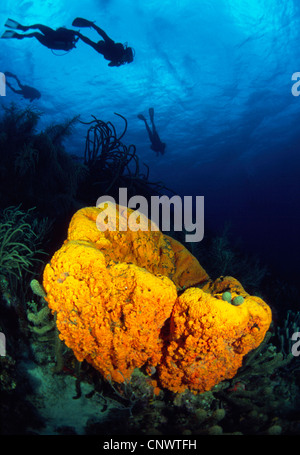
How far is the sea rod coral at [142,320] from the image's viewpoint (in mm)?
1867

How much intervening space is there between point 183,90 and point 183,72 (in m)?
1.92

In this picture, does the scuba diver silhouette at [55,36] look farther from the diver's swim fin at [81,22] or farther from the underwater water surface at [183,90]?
the underwater water surface at [183,90]

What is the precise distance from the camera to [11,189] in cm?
412

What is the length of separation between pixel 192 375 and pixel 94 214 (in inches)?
72.3

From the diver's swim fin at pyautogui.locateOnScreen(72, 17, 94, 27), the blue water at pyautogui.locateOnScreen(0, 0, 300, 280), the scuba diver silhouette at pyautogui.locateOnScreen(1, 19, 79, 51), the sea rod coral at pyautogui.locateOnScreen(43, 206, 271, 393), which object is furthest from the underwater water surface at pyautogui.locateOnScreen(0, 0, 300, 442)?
the diver's swim fin at pyautogui.locateOnScreen(72, 17, 94, 27)

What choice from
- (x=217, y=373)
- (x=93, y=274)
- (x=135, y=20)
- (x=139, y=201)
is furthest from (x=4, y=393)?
(x=135, y=20)

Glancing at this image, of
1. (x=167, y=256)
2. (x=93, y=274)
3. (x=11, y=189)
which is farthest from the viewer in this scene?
(x=11, y=189)

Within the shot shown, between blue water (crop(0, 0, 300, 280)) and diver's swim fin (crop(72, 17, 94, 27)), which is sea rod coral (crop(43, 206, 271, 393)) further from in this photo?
diver's swim fin (crop(72, 17, 94, 27))

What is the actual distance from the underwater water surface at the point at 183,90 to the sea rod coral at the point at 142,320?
1.66 feet

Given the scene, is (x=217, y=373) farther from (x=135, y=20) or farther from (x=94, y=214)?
(x=135, y=20)

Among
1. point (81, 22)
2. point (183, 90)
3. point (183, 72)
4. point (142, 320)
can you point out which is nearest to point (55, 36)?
point (81, 22)

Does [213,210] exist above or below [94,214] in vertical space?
above

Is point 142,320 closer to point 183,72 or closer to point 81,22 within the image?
point 81,22
